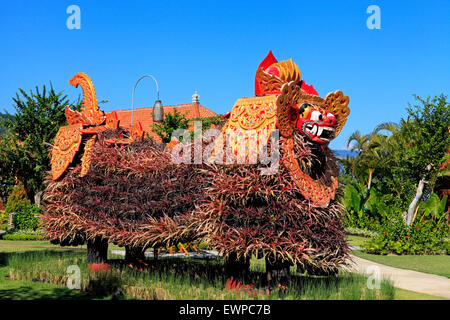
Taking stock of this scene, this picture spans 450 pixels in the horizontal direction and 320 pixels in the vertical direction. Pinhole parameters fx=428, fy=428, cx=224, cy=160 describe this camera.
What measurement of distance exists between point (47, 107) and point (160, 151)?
36.6 ft

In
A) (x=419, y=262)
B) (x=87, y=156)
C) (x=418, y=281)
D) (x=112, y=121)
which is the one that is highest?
(x=112, y=121)

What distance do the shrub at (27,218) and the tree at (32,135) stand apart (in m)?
0.79

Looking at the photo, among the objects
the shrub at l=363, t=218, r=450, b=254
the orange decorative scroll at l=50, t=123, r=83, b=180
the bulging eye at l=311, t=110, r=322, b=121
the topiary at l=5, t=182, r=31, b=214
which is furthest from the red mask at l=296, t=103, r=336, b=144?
the topiary at l=5, t=182, r=31, b=214

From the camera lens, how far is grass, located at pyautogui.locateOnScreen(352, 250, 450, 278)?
340 inches

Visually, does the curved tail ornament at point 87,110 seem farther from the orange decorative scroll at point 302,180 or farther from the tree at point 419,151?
the tree at point 419,151

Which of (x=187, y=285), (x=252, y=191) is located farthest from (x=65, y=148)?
(x=252, y=191)

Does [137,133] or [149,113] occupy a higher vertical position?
[149,113]

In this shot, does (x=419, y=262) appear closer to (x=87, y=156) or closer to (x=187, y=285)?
(x=187, y=285)

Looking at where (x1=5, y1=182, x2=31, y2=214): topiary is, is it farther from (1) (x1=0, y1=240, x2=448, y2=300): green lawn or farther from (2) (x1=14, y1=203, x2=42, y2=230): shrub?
(1) (x1=0, y1=240, x2=448, y2=300): green lawn

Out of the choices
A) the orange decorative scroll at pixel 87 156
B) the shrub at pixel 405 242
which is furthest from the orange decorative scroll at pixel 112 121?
the shrub at pixel 405 242

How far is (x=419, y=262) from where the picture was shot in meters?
9.75

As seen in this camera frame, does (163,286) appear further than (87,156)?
No

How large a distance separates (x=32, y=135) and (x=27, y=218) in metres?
2.85
